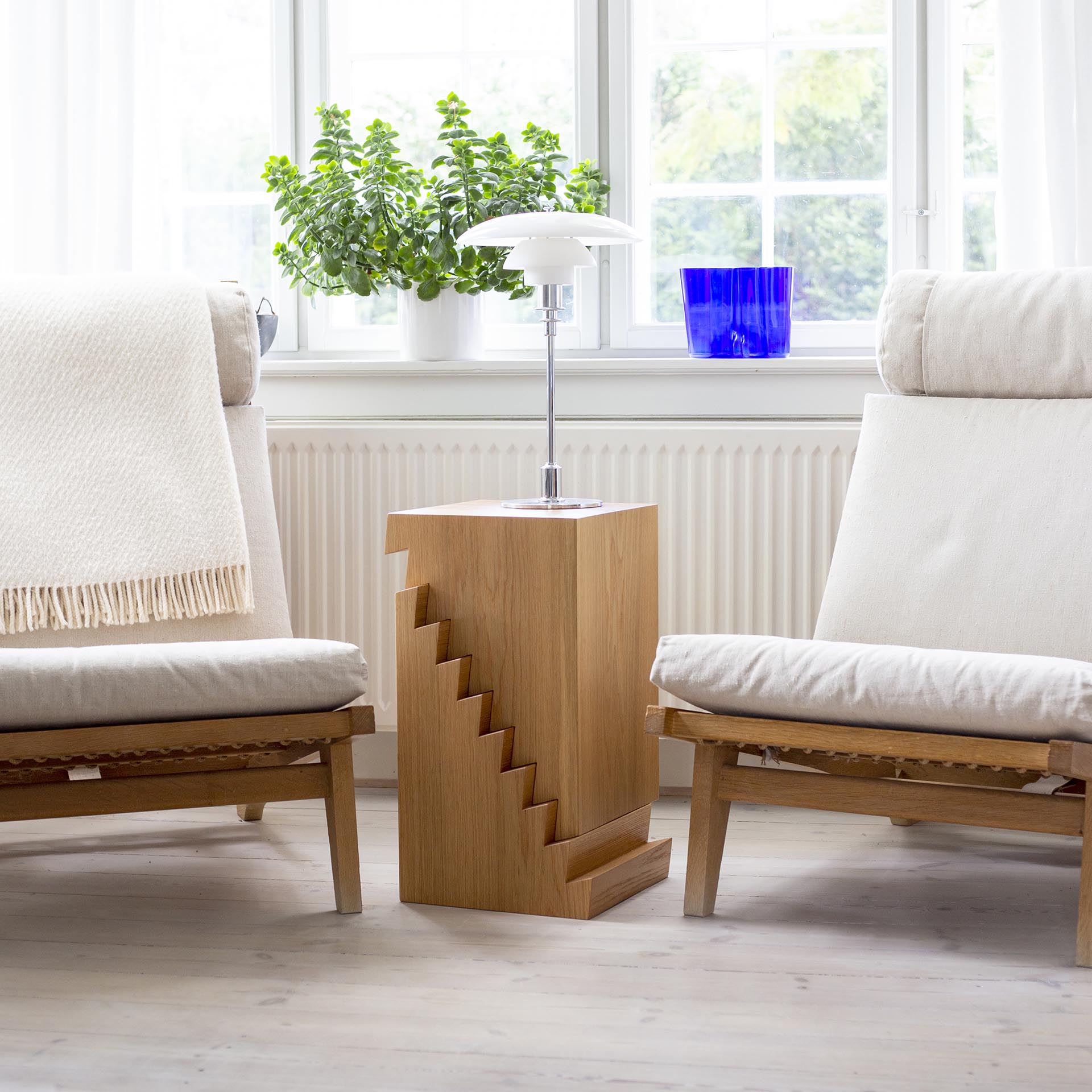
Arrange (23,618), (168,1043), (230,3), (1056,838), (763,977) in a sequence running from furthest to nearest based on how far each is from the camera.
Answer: (230,3) → (1056,838) → (23,618) → (763,977) → (168,1043)

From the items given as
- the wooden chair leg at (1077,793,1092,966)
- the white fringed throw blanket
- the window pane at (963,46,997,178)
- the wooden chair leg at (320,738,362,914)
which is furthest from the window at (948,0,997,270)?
the wooden chair leg at (320,738,362,914)

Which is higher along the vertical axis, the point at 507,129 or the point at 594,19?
the point at 594,19

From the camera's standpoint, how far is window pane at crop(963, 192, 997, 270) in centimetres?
250

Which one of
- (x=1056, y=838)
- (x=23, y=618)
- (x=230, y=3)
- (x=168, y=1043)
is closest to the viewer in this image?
(x=168, y=1043)

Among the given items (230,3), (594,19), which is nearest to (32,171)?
(230,3)

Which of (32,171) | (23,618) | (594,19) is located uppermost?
(594,19)

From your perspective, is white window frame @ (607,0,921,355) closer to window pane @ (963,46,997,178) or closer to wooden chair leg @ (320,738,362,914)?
window pane @ (963,46,997,178)

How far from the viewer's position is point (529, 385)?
2479 millimetres

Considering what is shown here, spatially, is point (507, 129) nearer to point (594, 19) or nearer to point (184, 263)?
point (594, 19)

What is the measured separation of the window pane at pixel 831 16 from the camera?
252 cm

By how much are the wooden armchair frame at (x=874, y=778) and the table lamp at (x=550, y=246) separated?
0.41 metres

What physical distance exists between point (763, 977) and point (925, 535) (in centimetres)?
73

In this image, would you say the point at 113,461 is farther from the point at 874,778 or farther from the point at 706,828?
the point at 874,778

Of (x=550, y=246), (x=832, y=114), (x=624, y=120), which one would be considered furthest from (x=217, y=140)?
(x=832, y=114)
